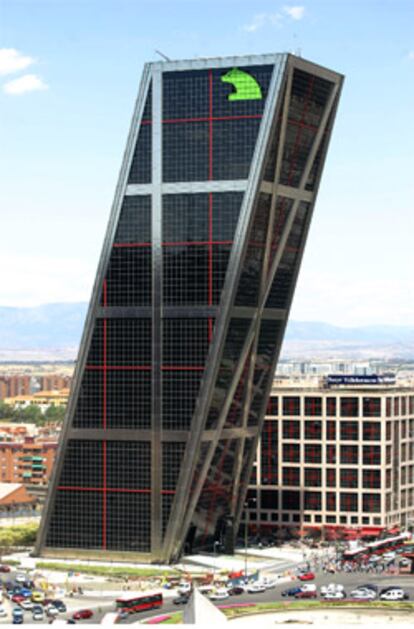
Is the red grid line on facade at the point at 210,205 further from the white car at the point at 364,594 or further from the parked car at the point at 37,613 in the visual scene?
the parked car at the point at 37,613

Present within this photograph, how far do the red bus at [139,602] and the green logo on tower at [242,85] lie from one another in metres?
52.9

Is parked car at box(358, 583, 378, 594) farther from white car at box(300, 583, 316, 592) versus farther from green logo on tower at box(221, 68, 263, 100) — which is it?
green logo on tower at box(221, 68, 263, 100)

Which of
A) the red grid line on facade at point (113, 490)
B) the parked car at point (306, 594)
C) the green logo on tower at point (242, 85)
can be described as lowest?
the parked car at point (306, 594)

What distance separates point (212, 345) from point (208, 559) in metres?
24.0

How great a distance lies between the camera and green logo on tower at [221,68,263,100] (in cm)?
15712

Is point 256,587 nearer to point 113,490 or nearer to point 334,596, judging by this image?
point 334,596

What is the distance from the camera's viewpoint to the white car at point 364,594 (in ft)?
472

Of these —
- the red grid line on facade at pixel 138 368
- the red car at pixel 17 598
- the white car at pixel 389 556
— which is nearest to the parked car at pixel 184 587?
the red car at pixel 17 598

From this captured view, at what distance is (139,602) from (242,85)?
182ft

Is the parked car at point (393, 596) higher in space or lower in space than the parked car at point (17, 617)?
higher

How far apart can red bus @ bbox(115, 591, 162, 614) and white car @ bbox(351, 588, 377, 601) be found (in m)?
19.6

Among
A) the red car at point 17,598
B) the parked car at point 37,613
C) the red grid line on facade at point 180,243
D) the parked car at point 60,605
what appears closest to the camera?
the parked car at point 37,613

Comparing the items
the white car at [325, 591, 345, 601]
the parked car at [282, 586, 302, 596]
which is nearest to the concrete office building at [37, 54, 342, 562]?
the parked car at [282, 586, 302, 596]

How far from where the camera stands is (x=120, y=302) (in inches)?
6383
